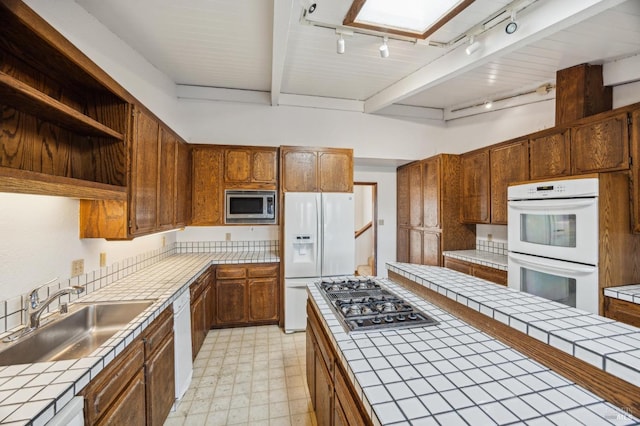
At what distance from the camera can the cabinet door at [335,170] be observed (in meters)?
3.61

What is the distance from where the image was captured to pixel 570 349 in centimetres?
97

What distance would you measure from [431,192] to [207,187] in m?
3.05

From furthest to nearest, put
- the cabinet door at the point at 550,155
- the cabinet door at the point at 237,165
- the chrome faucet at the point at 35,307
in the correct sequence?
the cabinet door at the point at 237,165 < the cabinet door at the point at 550,155 < the chrome faucet at the point at 35,307

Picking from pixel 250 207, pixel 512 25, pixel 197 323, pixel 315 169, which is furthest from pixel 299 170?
pixel 512 25

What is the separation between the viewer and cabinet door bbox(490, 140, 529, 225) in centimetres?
314

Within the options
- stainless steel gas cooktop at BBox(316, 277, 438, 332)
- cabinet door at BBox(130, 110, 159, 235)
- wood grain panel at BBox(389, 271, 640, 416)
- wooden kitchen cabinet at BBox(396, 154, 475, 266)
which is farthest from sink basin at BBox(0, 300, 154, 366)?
wooden kitchen cabinet at BBox(396, 154, 475, 266)

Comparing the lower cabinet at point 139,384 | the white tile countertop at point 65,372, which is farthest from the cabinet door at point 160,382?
the white tile countertop at point 65,372

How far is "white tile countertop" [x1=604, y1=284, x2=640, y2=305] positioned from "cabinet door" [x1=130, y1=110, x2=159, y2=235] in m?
3.61

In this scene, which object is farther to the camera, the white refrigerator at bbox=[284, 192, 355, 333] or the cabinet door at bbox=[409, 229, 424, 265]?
the cabinet door at bbox=[409, 229, 424, 265]

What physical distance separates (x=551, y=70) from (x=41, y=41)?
4.22 metres

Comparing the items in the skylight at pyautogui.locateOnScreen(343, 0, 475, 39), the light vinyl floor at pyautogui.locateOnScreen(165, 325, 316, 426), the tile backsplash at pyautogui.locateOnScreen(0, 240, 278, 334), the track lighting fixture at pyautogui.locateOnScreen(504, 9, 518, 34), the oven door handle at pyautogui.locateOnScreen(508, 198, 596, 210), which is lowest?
the light vinyl floor at pyautogui.locateOnScreen(165, 325, 316, 426)

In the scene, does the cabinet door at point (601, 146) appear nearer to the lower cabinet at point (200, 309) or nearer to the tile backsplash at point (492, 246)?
the tile backsplash at point (492, 246)

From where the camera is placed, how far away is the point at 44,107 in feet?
4.55

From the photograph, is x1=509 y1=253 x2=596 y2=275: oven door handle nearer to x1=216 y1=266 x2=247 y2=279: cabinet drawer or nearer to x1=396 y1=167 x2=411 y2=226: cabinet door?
x1=396 y1=167 x2=411 y2=226: cabinet door
